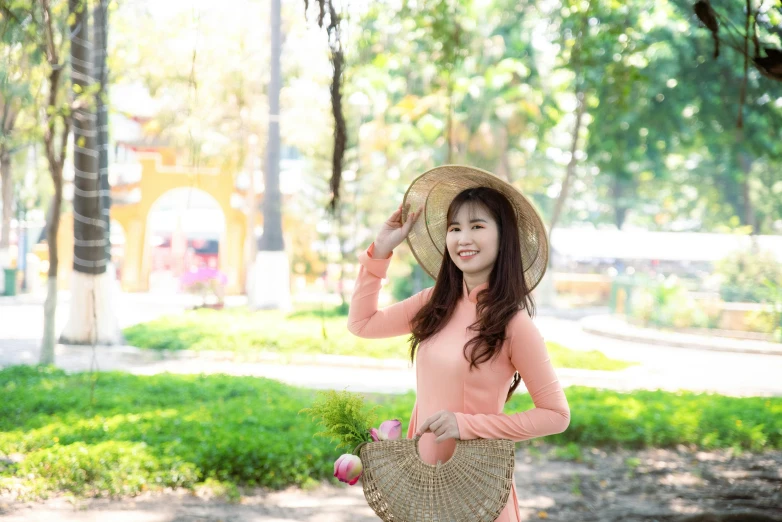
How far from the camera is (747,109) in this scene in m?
18.8

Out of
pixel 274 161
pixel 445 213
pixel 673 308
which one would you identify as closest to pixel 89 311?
pixel 274 161

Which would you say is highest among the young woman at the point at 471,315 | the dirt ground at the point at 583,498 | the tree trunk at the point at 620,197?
the tree trunk at the point at 620,197

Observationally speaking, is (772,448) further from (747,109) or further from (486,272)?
(747,109)

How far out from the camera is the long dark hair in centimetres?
238

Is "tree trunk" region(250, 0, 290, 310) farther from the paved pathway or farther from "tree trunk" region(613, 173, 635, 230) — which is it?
"tree trunk" region(613, 173, 635, 230)

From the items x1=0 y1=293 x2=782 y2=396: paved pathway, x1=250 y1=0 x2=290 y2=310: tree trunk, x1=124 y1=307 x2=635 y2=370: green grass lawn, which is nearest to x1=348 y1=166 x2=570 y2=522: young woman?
x1=0 y1=293 x2=782 y2=396: paved pathway

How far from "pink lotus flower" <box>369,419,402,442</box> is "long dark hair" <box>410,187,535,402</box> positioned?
0.88 ft

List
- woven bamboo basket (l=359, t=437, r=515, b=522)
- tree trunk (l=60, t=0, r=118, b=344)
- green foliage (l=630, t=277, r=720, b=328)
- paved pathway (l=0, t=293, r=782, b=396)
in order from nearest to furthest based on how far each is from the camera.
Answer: woven bamboo basket (l=359, t=437, r=515, b=522), tree trunk (l=60, t=0, r=118, b=344), paved pathway (l=0, t=293, r=782, b=396), green foliage (l=630, t=277, r=720, b=328)

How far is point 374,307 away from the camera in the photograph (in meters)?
2.72

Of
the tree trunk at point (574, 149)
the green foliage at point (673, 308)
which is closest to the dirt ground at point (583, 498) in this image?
the tree trunk at point (574, 149)

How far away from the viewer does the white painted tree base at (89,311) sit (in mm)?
12180

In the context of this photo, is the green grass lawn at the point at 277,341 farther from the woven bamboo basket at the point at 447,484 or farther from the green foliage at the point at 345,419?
the woven bamboo basket at the point at 447,484

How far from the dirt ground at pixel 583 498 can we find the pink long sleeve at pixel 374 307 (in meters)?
2.66

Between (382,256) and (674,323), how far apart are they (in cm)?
1759
